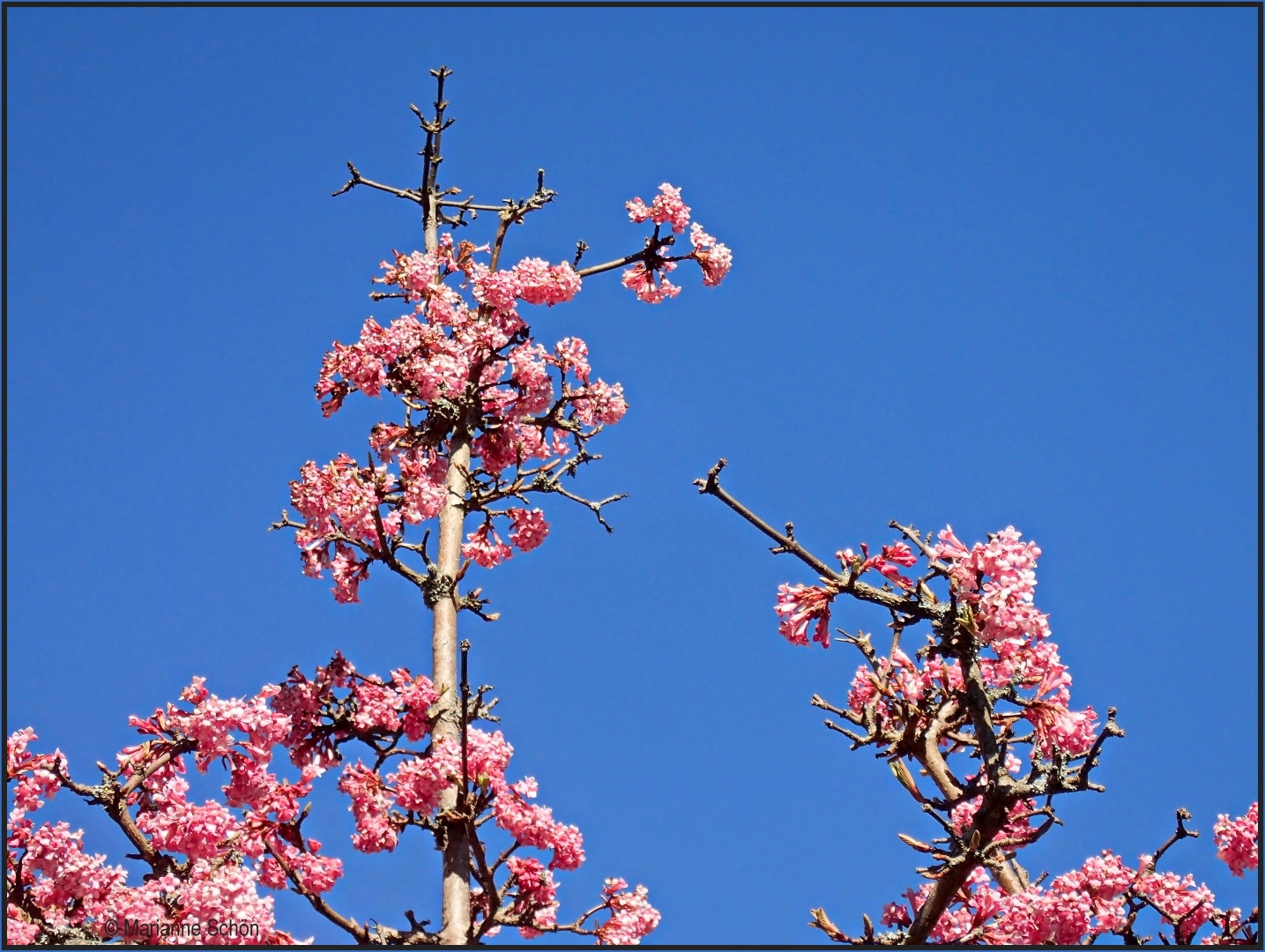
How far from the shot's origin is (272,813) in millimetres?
12625

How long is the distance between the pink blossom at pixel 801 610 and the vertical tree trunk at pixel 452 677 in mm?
3604

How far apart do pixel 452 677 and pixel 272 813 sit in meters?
2.06

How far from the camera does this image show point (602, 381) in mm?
15641

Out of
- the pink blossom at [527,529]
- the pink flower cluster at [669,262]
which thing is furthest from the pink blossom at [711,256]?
the pink blossom at [527,529]

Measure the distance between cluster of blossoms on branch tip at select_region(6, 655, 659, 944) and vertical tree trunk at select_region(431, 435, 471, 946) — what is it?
16 centimetres

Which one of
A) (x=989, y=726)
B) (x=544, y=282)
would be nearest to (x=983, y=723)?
(x=989, y=726)

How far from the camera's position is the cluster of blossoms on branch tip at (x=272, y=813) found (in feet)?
38.9

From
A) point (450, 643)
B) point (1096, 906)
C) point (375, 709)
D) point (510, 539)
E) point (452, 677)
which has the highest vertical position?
point (510, 539)

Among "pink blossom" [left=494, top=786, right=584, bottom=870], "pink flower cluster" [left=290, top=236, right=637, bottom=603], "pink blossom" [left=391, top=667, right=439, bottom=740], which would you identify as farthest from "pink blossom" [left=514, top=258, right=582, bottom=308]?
"pink blossom" [left=494, top=786, right=584, bottom=870]

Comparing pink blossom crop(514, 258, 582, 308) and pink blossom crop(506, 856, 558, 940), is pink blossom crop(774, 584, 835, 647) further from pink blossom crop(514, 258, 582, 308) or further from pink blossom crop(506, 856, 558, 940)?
pink blossom crop(514, 258, 582, 308)

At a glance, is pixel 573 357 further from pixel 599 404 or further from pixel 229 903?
pixel 229 903

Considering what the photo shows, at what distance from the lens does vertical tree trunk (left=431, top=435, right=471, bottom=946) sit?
1180 centimetres

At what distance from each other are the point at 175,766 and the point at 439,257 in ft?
22.3

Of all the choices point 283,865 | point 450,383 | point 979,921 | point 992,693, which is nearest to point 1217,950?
point 979,921
